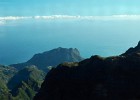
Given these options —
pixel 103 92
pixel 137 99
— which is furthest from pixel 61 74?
pixel 137 99

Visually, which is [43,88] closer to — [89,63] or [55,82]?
[55,82]

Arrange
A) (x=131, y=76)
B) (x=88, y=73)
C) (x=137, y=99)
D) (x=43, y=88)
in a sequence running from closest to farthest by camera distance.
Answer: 1. (x=137, y=99)
2. (x=131, y=76)
3. (x=88, y=73)
4. (x=43, y=88)

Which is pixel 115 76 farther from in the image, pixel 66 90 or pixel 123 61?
pixel 66 90

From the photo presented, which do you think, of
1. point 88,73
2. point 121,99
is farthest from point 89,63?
point 121,99

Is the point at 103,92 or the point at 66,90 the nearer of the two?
the point at 103,92

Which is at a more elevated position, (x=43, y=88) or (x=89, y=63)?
(x=89, y=63)

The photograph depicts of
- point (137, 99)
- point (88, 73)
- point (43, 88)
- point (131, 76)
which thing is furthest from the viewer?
point (43, 88)
